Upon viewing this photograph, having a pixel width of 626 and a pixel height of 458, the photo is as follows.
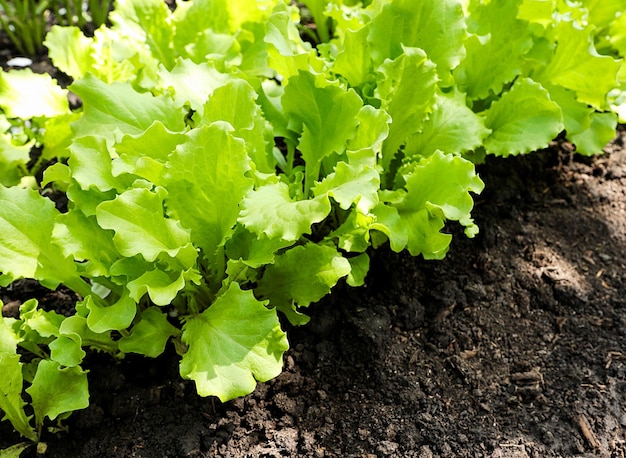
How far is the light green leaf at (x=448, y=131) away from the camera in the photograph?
211 cm

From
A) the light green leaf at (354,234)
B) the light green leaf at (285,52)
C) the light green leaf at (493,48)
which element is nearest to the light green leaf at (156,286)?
the light green leaf at (354,234)

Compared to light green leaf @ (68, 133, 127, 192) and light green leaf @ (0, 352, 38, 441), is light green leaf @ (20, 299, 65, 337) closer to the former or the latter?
light green leaf @ (0, 352, 38, 441)

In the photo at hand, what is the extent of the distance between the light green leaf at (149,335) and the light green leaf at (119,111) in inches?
22.3

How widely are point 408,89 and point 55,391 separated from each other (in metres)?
1.34

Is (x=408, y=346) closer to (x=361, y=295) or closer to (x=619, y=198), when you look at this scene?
(x=361, y=295)

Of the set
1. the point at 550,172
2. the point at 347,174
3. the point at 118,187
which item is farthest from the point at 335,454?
the point at 550,172

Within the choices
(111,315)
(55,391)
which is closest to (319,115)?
(111,315)

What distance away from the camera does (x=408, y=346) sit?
199cm

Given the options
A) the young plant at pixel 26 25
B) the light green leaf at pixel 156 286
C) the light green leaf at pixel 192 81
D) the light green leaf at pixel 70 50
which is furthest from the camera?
the young plant at pixel 26 25

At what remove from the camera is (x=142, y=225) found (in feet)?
5.27

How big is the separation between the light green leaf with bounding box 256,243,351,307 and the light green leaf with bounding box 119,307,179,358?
0.96ft

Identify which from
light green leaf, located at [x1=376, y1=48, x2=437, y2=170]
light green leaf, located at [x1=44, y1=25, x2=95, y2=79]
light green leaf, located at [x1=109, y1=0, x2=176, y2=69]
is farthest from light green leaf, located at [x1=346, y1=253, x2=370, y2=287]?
light green leaf, located at [x1=44, y1=25, x2=95, y2=79]

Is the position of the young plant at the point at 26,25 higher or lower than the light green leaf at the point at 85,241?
lower

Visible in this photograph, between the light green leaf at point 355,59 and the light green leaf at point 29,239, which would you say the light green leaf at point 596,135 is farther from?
the light green leaf at point 29,239
